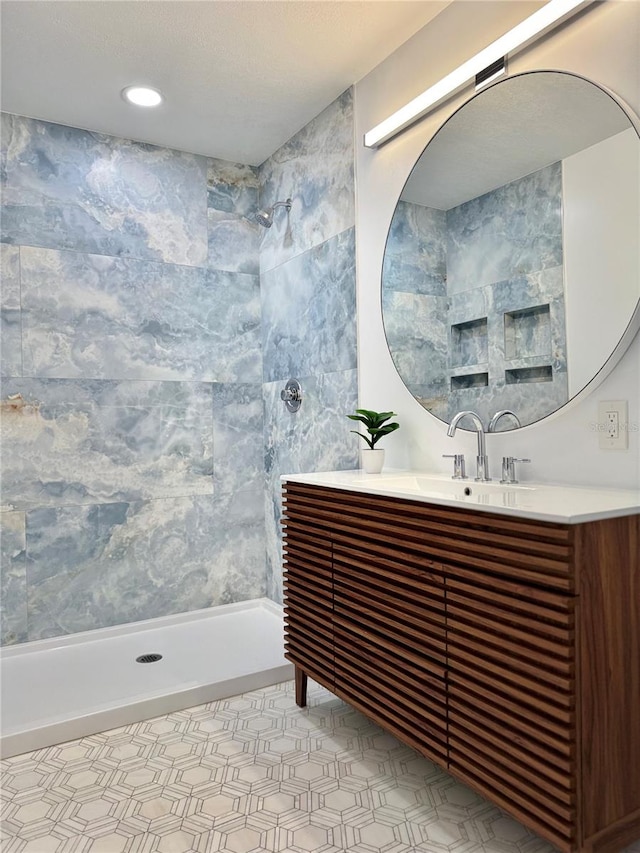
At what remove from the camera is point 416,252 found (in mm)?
2266

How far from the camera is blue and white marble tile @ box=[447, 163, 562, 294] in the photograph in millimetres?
1731

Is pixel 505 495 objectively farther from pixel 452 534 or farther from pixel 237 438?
pixel 237 438

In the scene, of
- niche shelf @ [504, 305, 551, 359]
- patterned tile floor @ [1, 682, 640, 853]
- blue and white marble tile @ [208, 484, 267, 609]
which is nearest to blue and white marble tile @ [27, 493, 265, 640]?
blue and white marble tile @ [208, 484, 267, 609]

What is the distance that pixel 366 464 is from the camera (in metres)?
2.28

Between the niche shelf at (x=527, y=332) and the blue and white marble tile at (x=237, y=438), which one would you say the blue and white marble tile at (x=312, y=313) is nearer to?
the blue and white marble tile at (x=237, y=438)

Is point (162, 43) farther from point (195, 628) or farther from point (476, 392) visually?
point (195, 628)

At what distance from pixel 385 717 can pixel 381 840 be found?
312 millimetres

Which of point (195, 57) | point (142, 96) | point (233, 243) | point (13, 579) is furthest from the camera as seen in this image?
point (233, 243)

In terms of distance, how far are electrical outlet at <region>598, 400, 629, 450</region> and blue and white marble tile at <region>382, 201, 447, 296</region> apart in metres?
0.75

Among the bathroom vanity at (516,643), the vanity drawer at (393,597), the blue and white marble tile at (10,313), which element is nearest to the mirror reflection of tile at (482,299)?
the bathroom vanity at (516,643)

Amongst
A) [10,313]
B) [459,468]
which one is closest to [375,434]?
[459,468]

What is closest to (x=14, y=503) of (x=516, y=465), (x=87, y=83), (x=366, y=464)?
(x=366, y=464)

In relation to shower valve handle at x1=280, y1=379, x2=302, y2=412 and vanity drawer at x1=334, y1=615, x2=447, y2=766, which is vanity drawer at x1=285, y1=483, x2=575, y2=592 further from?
shower valve handle at x1=280, y1=379, x2=302, y2=412

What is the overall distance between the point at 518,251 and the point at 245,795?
175 cm
